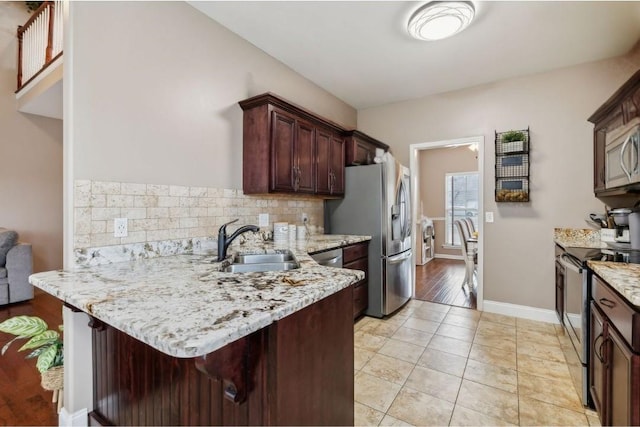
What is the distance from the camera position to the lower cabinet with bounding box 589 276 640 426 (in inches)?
43.4

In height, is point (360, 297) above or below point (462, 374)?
above

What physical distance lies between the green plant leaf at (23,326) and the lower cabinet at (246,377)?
0.75ft

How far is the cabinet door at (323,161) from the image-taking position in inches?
118

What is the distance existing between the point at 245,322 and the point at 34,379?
2313mm

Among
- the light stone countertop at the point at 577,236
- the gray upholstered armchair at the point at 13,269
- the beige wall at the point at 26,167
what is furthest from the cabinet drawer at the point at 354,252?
the beige wall at the point at 26,167

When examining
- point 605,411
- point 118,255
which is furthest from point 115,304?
point 605,411

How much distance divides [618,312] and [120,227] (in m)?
2.51

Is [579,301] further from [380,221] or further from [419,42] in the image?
[419,42]

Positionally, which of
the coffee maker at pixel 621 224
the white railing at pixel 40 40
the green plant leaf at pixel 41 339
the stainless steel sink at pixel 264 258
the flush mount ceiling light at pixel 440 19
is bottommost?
the green plant leaf at pixel 41 339

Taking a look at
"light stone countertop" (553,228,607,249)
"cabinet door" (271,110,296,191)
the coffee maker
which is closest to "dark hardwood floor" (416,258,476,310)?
"light stone countertop" (553,228,607,249)

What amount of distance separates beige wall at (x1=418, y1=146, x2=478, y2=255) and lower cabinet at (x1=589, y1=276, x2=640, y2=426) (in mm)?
5261

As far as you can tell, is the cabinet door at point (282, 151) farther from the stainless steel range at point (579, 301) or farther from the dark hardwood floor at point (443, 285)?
the dark hardwood floor at point (443, 285)

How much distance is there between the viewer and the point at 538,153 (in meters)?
3.12

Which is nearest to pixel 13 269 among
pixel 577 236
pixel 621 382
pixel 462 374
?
pixel 462 374
